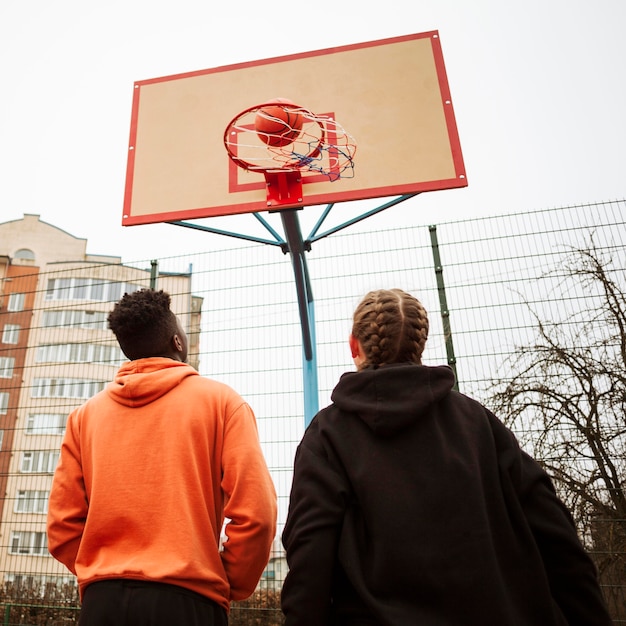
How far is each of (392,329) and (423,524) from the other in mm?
509

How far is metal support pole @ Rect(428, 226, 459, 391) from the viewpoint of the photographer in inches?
175

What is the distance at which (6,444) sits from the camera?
6.06m

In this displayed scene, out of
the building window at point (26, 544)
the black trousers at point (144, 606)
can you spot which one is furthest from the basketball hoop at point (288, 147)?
the building window at point (26, 544)

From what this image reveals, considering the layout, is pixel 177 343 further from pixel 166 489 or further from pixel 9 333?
pixel 9 333

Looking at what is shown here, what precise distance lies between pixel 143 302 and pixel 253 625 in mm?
3290

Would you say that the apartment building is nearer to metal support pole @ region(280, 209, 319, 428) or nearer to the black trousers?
metal support pole @ region(280, 209, 319, 428)

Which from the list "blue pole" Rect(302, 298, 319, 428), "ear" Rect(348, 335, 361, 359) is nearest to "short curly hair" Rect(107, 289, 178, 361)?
"ear" Rect(348, 335, 361, 359)

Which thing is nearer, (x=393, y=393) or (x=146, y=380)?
(x=393, y=393)

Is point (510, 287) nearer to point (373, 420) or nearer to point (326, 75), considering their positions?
point (326, 75)

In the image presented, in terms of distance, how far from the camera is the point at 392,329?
158cm

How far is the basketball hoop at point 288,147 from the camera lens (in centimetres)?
379

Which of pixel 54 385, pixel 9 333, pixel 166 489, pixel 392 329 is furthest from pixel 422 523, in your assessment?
pixel 9 333

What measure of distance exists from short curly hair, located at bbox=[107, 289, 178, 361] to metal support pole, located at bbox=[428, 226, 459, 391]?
2804mm

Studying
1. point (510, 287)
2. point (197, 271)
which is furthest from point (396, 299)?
point (197, 271)
